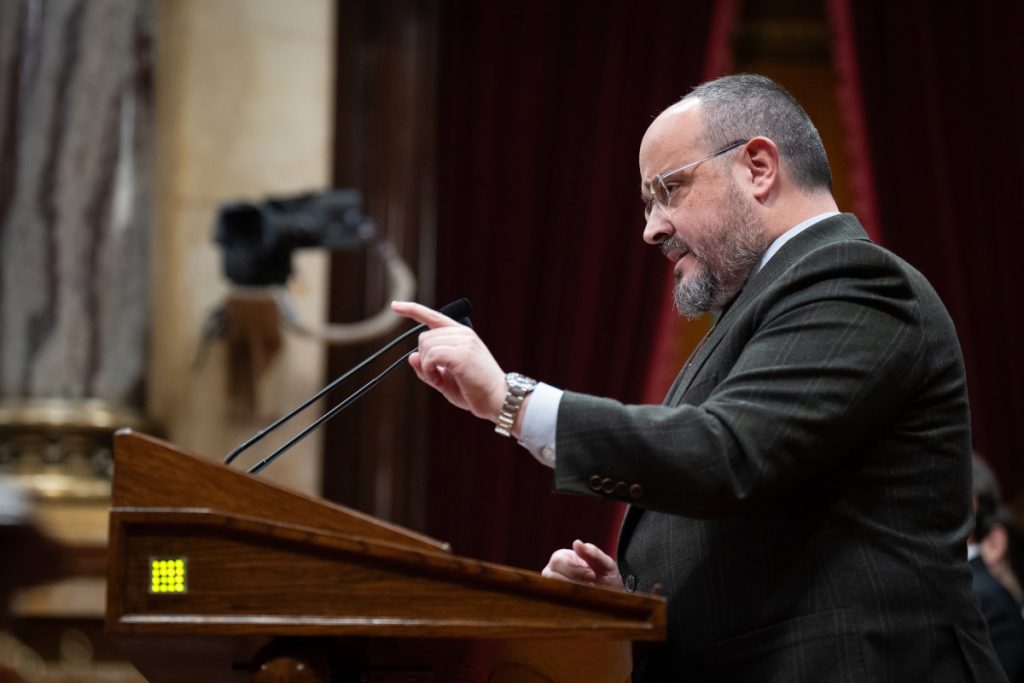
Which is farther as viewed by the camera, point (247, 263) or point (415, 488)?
point (415, 488)

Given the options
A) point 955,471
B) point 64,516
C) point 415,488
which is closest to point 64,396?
point 64,516

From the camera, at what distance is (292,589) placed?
5.33ft

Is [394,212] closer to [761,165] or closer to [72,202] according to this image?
[72,202]

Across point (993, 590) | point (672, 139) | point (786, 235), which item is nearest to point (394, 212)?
point (993, 590)

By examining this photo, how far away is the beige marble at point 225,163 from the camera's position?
4.76 metres

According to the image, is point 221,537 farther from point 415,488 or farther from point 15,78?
point 415,488

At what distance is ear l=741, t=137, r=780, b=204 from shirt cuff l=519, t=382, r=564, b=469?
0.59 m

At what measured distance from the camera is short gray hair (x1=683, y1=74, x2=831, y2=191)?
2254 mm

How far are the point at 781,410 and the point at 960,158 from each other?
418 cm

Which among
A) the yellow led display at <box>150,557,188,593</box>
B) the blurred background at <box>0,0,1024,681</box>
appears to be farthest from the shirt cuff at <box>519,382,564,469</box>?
the blurred background at <box>0,0,1024,681</box>

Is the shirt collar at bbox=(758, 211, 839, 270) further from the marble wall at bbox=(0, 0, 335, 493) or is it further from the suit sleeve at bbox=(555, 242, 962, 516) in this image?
the marble wall at bbox=(0, 0, 335, 493)

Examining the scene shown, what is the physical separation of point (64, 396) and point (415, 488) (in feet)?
4.48

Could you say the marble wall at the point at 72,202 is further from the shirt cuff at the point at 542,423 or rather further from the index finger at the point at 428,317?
the shirt cuff at the point at 542,423

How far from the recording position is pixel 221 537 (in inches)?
63.8
